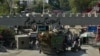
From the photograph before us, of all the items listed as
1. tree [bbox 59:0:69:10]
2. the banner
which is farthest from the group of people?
tree [bbox 59:0:69:10]

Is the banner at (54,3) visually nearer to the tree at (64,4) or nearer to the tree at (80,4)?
the tree at (64,4)

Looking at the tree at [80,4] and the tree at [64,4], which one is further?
the tree at [64,4]

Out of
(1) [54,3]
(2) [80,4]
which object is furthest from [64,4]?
(2) [80,4]

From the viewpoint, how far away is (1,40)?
29219mm

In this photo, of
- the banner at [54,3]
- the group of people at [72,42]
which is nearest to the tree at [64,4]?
the banner at [54,3]

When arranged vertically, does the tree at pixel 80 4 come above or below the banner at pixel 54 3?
above

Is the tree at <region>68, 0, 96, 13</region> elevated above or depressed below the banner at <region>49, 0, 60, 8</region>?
above

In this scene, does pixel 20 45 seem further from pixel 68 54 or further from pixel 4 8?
pixel 4 8

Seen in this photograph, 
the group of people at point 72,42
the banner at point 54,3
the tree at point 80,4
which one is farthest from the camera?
the banner at point 54,3

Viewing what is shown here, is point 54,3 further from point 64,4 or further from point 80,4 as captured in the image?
point 80,4

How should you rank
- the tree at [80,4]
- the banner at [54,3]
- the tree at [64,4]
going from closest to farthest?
the tree at [80,4], the banner at [54,3], the tree at [64,4]

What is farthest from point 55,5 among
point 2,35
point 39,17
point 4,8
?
point 2,35

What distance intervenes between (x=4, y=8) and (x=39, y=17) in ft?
73.6

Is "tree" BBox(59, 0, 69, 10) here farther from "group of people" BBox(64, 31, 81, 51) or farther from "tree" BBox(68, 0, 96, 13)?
"group of people" BBox(64, 31, 81, 51)
